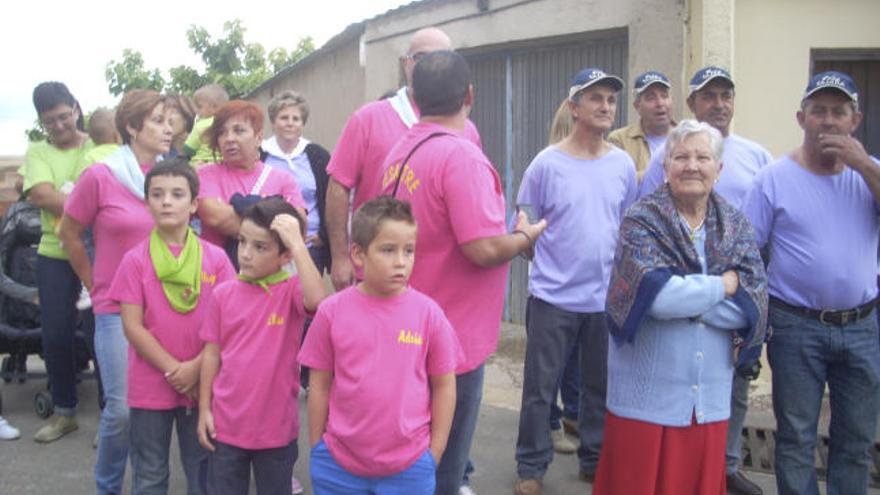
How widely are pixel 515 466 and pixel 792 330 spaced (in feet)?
6.03

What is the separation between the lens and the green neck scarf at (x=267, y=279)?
11.1 ft

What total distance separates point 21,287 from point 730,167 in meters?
4.56

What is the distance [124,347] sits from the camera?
3.94 metres

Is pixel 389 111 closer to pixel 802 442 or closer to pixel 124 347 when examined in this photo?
pixel 124 347

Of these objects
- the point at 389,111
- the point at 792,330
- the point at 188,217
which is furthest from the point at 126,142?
the point at 792,330

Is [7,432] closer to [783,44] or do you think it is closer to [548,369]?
[548,369]

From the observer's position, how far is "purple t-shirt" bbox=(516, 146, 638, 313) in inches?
174

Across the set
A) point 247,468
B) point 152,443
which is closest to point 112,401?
point 152,443

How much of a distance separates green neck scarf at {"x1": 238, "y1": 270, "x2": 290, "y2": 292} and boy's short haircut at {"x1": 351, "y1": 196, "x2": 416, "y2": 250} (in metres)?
0.55

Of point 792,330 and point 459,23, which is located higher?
point 459,23

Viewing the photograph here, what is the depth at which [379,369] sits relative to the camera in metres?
2.87

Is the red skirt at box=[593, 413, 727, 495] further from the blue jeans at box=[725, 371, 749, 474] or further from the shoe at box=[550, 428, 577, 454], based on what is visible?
the shoe at box=[550, 428, 577, 454]

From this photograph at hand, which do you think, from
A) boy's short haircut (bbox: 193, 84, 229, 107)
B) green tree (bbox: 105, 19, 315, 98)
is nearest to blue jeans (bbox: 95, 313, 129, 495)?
boy's short haircut (bbox: 193, 84, 229, 107)

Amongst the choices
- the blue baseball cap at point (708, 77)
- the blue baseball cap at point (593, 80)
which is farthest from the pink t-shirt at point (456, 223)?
the blue baseball cap at point (708, 77)
